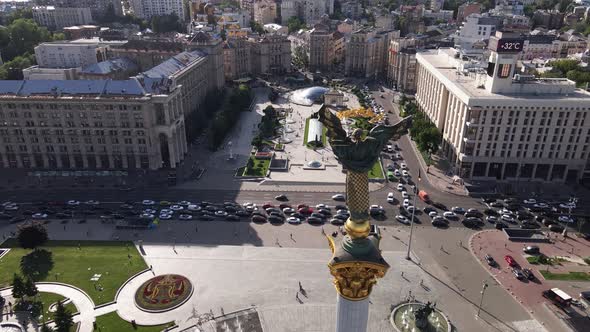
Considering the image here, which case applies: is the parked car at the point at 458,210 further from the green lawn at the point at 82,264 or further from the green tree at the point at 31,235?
the green tree at the point at 31,235

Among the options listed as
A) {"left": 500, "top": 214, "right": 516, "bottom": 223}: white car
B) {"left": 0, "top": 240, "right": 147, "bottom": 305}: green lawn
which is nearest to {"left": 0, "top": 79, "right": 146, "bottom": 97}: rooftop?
{"left": 0, "top": 240, "right": 147, "bottom": 305}: green lawn

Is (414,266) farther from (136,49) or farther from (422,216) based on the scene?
(136,49)

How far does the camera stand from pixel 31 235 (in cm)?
7850

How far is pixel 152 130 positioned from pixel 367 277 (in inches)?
3863

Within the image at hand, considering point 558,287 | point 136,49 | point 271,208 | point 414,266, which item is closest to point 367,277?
point 414,266

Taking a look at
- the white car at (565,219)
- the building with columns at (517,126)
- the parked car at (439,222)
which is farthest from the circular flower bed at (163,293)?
the white car at (565,219)

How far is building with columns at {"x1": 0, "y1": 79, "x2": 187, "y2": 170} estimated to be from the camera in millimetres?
113000

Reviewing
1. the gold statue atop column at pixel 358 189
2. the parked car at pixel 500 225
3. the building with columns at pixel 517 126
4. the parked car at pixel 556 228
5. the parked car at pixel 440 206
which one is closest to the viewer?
the gold statue atop column at pixel 358 189

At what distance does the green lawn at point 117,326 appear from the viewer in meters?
64.1

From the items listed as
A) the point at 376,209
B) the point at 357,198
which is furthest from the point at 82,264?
the point at 357,198

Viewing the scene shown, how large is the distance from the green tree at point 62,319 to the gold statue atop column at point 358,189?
155 ft

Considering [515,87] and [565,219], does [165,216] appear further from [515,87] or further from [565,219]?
[515,87]

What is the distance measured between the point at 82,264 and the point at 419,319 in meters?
58.3

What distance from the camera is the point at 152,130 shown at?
115m
